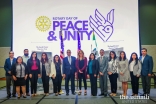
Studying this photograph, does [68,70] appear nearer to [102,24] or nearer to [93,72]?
[93,72]

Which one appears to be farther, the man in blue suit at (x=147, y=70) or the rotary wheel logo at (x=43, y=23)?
the rotary wheel logo at (x=43, y=23)

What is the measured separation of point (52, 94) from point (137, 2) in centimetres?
501

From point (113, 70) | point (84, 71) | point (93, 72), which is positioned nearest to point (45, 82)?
point (84, 71)

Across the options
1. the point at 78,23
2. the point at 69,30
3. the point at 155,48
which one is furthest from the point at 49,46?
the point at 155,48

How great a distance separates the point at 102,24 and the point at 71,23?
1327 mm

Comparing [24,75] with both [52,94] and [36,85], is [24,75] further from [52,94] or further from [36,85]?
[52,94]

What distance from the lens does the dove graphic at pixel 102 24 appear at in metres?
7.57

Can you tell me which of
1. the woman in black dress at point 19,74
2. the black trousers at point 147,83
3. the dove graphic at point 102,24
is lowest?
the black trousers at point 147,83

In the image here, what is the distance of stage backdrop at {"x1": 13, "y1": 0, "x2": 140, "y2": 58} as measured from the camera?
7465 mm

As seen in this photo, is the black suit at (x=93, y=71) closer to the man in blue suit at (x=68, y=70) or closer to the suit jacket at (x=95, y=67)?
the suit jacket at (x=95, y=67)

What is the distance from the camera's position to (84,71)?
17.9 ft

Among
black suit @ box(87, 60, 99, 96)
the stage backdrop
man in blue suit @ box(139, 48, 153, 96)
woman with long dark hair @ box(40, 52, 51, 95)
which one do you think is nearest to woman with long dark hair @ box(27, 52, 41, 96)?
woman with long dark hair @ box(40, 52, 51, 95)

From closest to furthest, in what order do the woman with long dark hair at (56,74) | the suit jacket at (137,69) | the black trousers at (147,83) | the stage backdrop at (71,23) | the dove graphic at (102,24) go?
the suit jacket at (137,69) → the black trousers at (147,83) → the woman with long dark hair at (56,74) → the stage backdrop at (71,23) → the dove graphic at (102,24)

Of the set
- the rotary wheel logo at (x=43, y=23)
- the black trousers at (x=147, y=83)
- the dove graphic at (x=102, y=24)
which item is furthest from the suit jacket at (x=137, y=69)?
the rotary wheel logo at (x=43, y=23)
